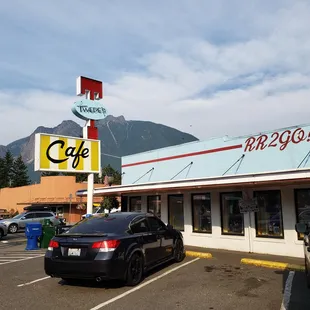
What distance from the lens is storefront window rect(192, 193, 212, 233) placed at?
14052 millimetres

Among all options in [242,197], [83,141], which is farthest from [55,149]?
[242,197]

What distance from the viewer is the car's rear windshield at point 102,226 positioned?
7734mm

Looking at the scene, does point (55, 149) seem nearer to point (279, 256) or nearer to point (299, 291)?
point (279, 256)

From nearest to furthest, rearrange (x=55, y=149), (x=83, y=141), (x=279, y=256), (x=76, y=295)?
1. (x=76, y=295)
2. (x=279, y=256)
3. (x=55, y=149)
4. (x=83, y=141)

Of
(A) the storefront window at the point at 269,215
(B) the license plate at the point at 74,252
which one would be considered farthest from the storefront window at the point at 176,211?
(B) the license plate at the point at 74,252

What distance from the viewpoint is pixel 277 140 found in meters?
13.9

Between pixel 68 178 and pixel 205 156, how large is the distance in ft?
117

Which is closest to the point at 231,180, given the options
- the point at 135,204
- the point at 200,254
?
the point at 200,254

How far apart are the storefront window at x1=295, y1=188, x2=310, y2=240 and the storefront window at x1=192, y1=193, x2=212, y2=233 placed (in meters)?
3.57

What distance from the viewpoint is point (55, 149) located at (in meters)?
15.3

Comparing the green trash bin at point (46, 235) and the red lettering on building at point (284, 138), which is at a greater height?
the red lettering on building at point (284, 138)

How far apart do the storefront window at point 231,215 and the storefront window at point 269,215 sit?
2.36ft

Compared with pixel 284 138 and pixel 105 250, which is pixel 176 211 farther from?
pixel 105 250

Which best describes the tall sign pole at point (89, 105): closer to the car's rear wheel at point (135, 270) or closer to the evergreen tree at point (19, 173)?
the car's rear wheel at point (135, 270)
